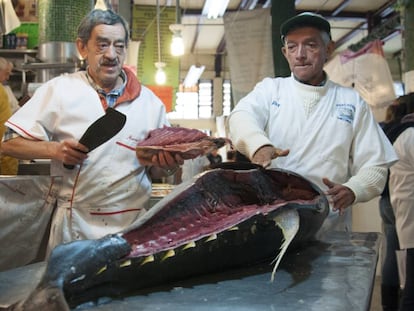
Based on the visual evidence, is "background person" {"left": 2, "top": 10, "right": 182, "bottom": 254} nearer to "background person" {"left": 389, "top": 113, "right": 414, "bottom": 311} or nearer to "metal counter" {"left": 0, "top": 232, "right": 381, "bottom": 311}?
"metal counter" {"left": 0, "top": 232, "right": 381, "bottom": 311}

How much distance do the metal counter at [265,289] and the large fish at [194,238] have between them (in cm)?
5

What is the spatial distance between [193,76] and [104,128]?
14.1 meters

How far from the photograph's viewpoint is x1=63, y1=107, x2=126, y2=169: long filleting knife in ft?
5.78

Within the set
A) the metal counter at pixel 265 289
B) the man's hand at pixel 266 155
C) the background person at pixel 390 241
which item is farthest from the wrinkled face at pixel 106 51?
the background person at pixel 390 241

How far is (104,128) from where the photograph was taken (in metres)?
1.80

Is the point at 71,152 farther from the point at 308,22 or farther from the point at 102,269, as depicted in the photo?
the point at 308,22

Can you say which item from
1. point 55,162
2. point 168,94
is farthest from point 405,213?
point 168,94

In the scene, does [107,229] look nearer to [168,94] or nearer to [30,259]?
[30,259]

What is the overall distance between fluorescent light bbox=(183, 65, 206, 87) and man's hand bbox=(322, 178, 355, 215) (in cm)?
1222

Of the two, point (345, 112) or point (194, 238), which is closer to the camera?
point (194, 238)

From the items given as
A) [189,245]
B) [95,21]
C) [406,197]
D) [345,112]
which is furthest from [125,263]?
[406,197]

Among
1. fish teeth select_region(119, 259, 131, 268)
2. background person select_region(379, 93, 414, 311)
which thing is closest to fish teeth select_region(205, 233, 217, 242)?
fish teeth select_region(119, 259, 131, 268)

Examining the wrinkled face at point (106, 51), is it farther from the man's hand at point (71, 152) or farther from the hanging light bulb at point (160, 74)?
the hanging light bulb at point (160, 74)

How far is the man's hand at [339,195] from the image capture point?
2037mm
